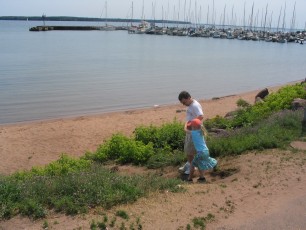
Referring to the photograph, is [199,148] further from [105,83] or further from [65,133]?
[105,83]

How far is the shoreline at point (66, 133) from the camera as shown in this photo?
11.7 metres

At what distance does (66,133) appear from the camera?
14.0 metres

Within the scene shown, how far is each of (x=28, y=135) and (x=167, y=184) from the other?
9.01 metres

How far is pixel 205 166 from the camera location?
7078mm

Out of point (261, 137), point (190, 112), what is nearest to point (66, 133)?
point (261, 137)

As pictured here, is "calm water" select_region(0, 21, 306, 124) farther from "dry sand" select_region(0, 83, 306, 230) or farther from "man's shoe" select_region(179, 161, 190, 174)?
"man's shoe" select_region(179, 161, 190, 174)

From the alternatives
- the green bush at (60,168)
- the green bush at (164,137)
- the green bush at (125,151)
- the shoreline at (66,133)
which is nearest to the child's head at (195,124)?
the green bush at (125,151)

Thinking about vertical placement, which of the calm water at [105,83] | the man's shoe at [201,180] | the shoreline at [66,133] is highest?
the man's shoe at [201,180]

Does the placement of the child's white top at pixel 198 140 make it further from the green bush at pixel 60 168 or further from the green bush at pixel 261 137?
the green bush at pixel 60 168

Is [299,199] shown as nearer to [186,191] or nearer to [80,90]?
[186,191]

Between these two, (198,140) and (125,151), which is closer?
(198,140)

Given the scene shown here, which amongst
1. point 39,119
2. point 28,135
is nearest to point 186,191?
point 28,135

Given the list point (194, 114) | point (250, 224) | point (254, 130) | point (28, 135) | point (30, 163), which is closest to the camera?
point (250, 224)

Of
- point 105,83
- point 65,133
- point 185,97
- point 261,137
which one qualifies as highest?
point 185,97
